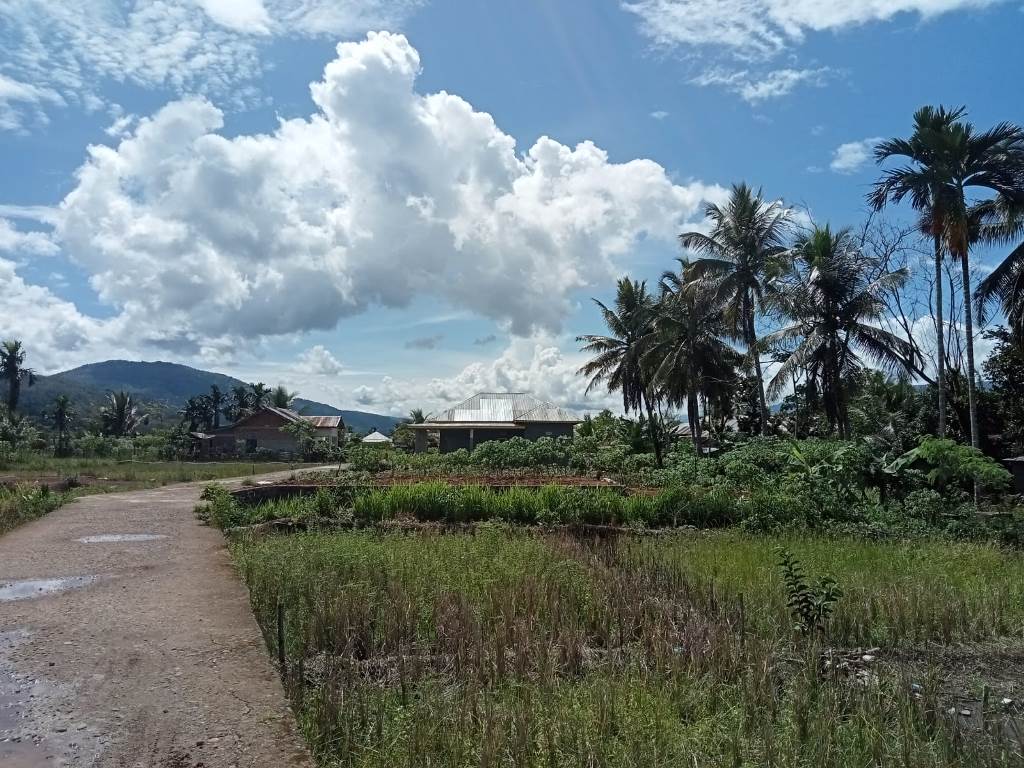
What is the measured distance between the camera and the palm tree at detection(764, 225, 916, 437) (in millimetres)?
22891

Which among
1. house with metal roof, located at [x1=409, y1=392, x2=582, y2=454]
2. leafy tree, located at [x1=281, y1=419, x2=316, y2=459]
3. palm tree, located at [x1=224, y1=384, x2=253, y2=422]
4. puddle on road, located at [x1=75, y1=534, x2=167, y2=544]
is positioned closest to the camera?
puddle on road, located at [x1=75, y1=534, x2=167, y2=544]

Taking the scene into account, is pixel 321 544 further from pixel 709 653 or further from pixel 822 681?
pixel 822 681

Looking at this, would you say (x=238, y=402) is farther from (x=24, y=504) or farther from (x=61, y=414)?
(x=24, y=504)

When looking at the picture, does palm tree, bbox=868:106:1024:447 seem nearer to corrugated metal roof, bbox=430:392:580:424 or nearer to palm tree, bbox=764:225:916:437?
Result: palm tree, bbox=764:225:916:437

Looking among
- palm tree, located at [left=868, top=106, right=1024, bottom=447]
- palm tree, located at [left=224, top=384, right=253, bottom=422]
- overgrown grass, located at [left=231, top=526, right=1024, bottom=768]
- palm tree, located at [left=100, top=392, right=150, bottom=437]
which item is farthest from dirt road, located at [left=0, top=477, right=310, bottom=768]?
palm tree, located at [left=224, top=384, right=253, bottom=422]

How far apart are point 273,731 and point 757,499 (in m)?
A: 11.0

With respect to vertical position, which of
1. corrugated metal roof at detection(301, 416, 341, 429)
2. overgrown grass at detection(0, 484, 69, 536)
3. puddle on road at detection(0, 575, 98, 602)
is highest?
corrugated metal roof at detection(301, 416, 341, 429)

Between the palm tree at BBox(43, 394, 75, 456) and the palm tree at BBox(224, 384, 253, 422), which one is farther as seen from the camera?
the palm tree at BBox(224, 384, 253, 422)

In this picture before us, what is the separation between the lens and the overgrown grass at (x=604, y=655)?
407 centimetres

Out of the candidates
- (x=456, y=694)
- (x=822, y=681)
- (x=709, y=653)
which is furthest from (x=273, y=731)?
(x=822, y=681)

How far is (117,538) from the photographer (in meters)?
11.3

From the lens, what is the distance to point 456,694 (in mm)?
4723

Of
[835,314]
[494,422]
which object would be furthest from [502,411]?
[835,314]

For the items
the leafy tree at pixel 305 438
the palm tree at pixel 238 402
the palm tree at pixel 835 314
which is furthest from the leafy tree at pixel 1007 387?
the palm tree at pixel 238 402
